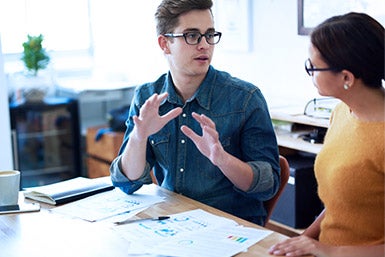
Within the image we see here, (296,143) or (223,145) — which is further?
(296,143)

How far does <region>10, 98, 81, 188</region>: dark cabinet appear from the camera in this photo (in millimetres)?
4184

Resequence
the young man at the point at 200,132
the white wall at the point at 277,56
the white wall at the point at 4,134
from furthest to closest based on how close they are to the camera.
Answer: the white wall at the point at 4,134 < the white wall at the point at 277,56 < the young man at the point at 200,132

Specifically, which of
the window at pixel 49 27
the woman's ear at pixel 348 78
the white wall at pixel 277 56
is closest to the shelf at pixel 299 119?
the white wall at pixel 277 56

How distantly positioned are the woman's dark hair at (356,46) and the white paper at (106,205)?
0.73 meters

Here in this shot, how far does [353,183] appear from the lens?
1.47 metres

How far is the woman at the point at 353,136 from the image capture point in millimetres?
1417

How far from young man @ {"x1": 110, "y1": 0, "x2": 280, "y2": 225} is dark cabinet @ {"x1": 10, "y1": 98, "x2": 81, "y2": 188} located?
223cm

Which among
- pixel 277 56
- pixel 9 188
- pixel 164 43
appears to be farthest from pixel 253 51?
pixel 9 188

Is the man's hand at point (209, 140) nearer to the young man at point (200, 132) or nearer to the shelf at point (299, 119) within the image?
the young man at point (200, 132)

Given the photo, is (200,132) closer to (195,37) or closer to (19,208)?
(195,37)

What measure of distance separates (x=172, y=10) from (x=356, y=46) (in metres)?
0.79

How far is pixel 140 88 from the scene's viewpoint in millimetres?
2166

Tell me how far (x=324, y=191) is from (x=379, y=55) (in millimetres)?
375

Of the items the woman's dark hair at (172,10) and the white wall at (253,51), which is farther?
the white wall at (253,51)
